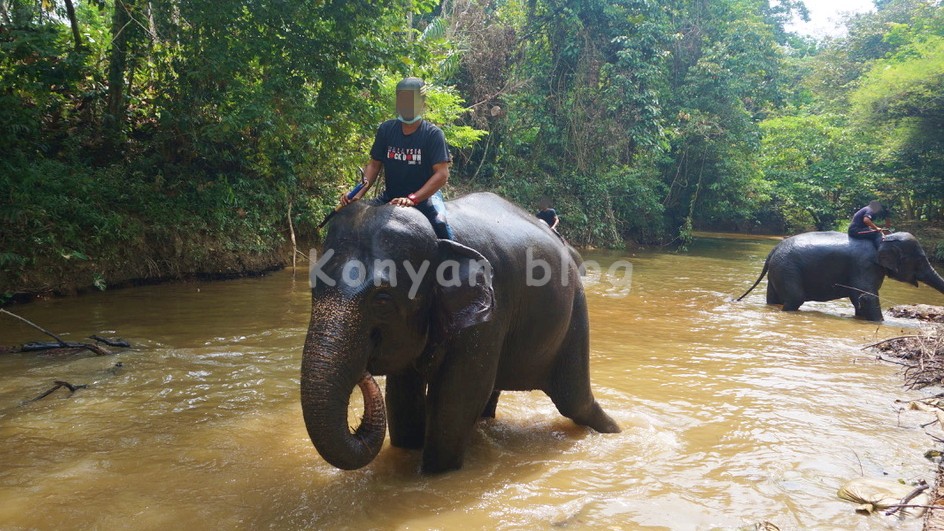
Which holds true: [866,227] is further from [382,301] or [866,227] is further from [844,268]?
[382,301]

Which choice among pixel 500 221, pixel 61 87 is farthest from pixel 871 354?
pixel 61 87

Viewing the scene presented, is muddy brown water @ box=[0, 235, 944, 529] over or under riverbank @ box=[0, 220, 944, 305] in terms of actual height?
under

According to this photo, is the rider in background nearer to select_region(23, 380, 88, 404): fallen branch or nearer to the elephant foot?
the elephant foot

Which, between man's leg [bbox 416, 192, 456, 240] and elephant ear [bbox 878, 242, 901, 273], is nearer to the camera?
man's leg [bbox 416, 192, 456, 240]

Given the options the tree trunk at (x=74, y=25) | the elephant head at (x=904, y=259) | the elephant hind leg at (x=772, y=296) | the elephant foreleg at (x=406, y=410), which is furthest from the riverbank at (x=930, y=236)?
the tree trunk at (x=74, y=25)

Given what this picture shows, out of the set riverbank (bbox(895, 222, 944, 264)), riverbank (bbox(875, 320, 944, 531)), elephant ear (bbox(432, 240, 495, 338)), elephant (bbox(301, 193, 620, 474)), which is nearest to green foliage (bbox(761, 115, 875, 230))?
riverbank (bbox(895, 222, 944, 264))

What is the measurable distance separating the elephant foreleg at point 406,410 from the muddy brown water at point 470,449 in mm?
114

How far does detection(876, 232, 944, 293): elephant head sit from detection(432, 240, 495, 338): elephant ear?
9.84 metres

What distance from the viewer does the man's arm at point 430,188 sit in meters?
3.40

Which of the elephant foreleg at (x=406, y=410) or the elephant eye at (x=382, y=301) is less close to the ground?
the elephant eye at (x=382, y=301)

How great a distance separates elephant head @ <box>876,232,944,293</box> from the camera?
10.5 metres

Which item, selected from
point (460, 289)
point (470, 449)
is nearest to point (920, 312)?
point (470, 449)

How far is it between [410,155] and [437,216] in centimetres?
48

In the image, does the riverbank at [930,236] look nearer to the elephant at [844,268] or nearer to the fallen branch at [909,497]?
the elephant at [844,268]
